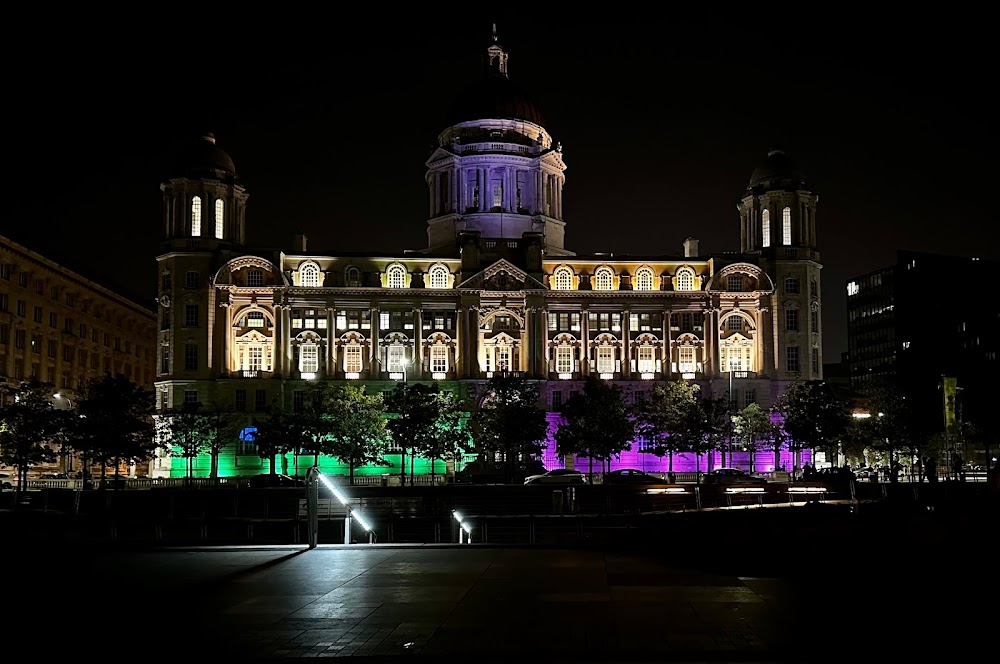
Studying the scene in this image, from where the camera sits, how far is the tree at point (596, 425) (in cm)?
9944

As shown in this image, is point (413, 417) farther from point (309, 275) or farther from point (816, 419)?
point (816, 419)

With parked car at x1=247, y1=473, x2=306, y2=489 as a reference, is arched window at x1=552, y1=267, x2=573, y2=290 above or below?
above

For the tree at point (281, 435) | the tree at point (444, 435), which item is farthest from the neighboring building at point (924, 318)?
the tree at point (281, 435)

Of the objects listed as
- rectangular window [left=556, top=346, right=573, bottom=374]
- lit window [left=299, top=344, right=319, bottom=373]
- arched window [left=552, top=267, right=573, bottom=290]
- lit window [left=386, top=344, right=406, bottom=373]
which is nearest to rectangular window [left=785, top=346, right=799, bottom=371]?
rectangular window [left=556, top=346, right=573, bottom=374]

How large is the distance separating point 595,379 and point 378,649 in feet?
299

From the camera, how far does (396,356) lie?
113875 millimetres

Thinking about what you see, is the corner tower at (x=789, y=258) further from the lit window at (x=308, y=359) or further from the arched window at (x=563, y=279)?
the lit window at (x=308, y=359)

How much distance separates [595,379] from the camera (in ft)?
353

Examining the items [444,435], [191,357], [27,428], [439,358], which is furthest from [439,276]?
[27,428]

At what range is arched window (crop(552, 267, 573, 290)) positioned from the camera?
11694 centimetres

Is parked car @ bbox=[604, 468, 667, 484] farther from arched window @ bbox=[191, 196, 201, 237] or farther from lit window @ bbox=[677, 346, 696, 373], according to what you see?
arched window @ bbox=[191, 196, 201, 237]

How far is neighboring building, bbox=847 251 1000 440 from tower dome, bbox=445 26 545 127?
60361mm

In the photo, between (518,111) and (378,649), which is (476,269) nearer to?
(518,111)

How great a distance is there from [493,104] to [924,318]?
8073cm
